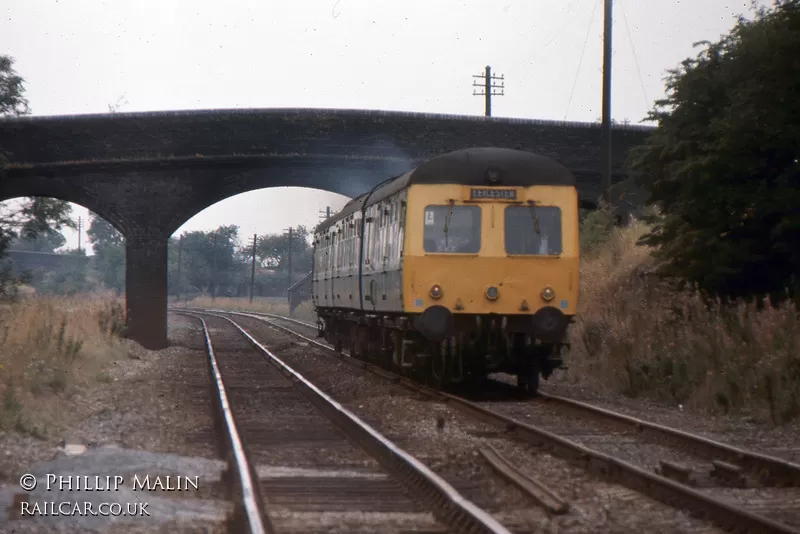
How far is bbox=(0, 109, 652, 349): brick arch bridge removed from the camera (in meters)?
26.9

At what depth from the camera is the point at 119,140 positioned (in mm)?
27062

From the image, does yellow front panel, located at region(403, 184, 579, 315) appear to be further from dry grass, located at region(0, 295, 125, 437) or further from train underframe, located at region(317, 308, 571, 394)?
dry grass, located at region(0, 295, 125, 437)

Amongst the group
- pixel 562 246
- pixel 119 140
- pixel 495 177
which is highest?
pixel 119 140

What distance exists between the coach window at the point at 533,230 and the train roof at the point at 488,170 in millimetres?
381

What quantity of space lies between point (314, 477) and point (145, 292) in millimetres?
20901

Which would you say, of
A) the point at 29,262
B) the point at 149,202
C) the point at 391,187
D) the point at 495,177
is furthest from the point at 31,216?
the point at 29,262

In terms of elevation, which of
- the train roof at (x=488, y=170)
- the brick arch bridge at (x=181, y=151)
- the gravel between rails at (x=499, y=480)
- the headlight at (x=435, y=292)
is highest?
the brick arch bridge at (x=181, y=151)

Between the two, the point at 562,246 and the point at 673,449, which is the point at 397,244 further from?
the point at 673,449

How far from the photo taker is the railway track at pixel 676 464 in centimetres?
626

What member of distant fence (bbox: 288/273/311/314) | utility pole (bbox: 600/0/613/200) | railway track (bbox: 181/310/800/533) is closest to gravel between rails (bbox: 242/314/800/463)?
railway track (bbox: 181/310/800/533)

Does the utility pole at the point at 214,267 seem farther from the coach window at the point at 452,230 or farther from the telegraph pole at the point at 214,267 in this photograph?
the coach window at the point at 452,230

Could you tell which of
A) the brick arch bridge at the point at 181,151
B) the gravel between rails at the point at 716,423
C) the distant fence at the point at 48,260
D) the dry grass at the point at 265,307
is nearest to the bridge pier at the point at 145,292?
the brick arch bridge at the point at 181,151

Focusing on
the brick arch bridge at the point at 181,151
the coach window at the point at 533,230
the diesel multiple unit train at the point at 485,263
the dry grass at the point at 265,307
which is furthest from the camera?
the dry grass at the point at 265,307

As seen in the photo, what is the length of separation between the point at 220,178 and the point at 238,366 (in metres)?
9.07
